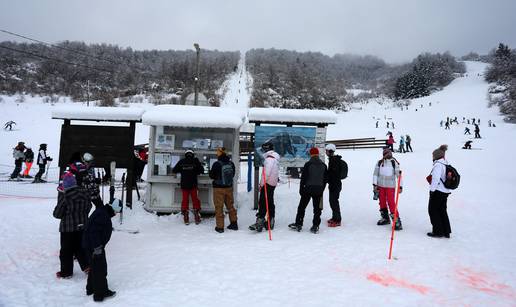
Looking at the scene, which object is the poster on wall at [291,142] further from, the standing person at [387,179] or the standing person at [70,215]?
the standing person at [70,215]

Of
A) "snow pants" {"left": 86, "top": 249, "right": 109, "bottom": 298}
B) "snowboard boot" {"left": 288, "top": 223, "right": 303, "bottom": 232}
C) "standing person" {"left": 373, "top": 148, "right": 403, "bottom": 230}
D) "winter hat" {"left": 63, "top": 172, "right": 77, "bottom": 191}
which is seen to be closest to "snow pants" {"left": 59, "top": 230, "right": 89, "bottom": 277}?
"winter hat" {"left": 63, "top": 172, "right": 77, "bottom": 191}

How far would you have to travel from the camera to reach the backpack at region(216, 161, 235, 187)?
6.79 meters

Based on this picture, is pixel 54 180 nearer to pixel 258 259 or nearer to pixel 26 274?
pixel 26 274

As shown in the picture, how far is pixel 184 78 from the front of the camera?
7988cm

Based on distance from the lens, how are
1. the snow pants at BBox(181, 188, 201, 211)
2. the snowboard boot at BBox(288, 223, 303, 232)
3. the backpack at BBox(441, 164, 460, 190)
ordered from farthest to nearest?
1. the snow pants at BBox(181, 188, 201, 211)
2. the snowboard boot at BBox(288, 223, 303, 232)
3. the backpack at BBox(441, 164, 460, 190)

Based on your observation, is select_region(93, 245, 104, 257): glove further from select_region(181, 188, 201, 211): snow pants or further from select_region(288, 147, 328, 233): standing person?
select_region(288, 147, 328, 233): standing person

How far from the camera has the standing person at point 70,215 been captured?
4.64 m

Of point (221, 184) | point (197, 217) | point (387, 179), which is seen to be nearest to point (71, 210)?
point (221, 184)

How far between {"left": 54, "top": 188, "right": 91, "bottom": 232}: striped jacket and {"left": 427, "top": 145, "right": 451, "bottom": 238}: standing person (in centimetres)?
608

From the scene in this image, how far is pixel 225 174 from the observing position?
22.3ft

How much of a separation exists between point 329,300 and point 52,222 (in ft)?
21.2

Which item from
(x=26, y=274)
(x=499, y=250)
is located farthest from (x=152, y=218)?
(x=499, y=250)

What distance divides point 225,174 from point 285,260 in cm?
218

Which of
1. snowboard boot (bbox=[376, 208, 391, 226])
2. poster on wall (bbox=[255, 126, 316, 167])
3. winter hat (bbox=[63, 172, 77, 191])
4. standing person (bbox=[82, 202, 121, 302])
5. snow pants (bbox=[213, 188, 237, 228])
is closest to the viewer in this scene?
standing person (bbox=[82, 202, 121, 302])
